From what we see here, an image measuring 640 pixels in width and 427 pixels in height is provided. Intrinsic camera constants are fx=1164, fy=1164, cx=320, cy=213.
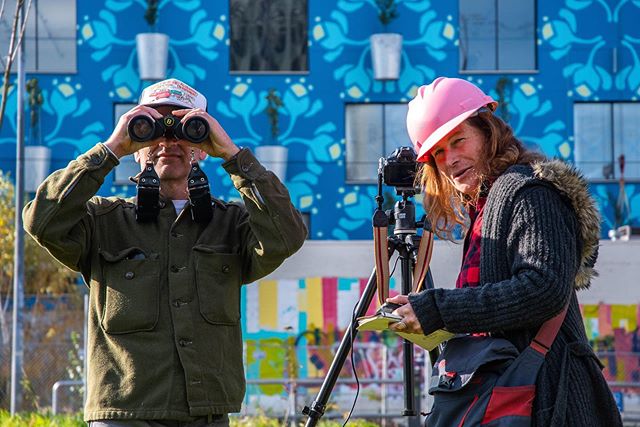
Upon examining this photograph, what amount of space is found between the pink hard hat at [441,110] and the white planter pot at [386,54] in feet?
64.8

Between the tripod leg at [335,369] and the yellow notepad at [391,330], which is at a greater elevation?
the yellow notepad at [391,330]

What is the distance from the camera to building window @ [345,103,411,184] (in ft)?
75.4

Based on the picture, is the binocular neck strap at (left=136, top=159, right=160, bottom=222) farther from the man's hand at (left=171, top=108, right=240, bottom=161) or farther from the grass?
the grass

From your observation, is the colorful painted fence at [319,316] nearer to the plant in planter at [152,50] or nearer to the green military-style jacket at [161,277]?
the plant in planter at [152,50]

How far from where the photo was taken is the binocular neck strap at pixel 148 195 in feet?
11.9

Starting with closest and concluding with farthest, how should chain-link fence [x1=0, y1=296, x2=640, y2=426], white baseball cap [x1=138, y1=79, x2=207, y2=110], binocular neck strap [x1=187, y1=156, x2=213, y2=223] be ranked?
binocular neck strap [x1=187, y1=156, x2=213, y2=223] → white baseball cap [x1=138, y1=79, x2=207, y2=110] → chain-link fence [x1=0, y1=296, x2=640, y2=426]

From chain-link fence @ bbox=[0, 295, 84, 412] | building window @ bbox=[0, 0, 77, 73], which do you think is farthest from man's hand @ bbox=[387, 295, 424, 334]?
building window @ bbox=[0, 0, 77, 73]

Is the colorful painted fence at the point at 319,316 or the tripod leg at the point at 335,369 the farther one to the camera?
the colorful painted fence at the point at 319,316

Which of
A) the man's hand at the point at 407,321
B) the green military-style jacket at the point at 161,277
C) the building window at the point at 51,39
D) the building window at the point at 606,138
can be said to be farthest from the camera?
the building window at the point at 606,138

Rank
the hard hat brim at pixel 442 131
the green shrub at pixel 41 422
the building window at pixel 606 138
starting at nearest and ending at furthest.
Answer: the hard hat brim at pixel 442 131, the green shrub at pixel 41 422, the building window at pixel 606 138

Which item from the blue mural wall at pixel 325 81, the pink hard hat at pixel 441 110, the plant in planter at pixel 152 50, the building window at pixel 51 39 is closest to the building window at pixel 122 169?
the blue mural wall at pixel 325 81

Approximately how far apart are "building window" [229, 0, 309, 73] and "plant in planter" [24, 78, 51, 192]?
3849 millimetres

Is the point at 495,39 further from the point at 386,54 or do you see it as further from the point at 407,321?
the point at 407,321

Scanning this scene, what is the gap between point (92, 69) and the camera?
23016mm
